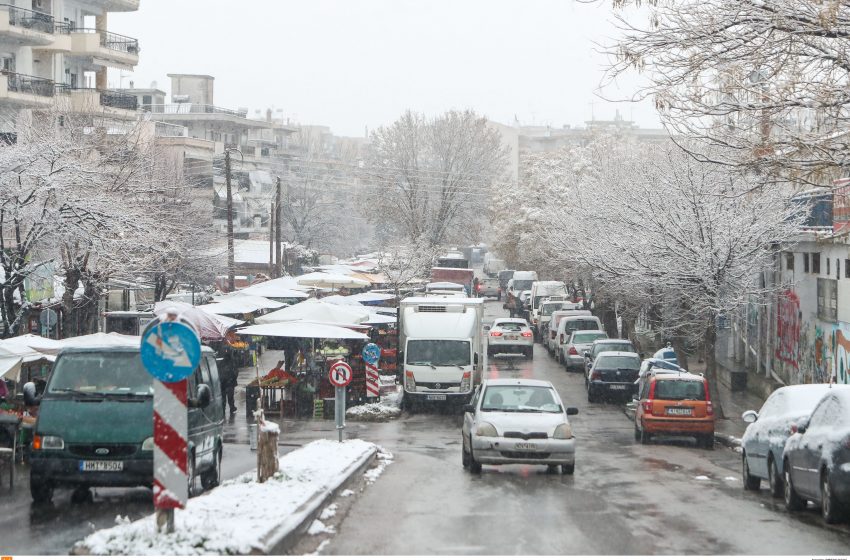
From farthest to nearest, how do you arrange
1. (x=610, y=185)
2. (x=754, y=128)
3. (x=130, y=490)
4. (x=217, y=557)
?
1. (x=610, y=185)
2. (x=130, y=490)
3. (x=754, y=128)
4. (x=217, y=557)

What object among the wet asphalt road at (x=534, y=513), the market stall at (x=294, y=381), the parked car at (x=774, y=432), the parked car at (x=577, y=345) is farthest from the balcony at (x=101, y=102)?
the parked car at (x=774, y=432)

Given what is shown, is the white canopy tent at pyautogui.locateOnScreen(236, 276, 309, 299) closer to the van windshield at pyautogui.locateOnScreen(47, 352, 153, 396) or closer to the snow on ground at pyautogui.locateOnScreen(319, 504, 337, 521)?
the van windshield at pyautogui.locateOnScreen(47, 352, 153, 396)

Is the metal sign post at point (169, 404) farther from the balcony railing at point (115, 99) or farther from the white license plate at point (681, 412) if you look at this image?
the balcony railing at point (115, 99)

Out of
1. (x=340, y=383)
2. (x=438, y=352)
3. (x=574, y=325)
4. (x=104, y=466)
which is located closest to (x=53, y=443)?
(x=104, y=466)

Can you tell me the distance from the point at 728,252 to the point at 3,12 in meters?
32.8

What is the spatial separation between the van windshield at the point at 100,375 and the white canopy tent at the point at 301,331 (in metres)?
13.4

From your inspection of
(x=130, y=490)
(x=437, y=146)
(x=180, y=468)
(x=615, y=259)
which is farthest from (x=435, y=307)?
(x=437, y=146)

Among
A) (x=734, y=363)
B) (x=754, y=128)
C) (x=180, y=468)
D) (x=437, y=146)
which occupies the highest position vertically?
(x=437, y=146)

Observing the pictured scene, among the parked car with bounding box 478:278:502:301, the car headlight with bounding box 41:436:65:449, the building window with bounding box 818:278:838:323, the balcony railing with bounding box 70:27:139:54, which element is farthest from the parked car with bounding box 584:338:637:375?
the parked car with bounding box 478:278:502:301

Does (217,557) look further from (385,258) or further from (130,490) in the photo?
(385,258)

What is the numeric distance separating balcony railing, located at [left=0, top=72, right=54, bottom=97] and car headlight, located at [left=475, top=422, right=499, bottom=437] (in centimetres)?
3662

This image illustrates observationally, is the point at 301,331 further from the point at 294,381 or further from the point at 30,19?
the point at 30,19

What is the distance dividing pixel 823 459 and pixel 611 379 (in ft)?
72.6

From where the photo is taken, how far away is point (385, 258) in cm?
6825
